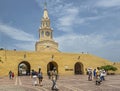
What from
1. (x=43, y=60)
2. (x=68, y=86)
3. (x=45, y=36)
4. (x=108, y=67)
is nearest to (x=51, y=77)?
(x=68, y=86)

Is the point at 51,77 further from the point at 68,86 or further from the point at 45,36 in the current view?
the point at 45,36

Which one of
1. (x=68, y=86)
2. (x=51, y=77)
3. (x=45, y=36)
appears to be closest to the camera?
(x=51, y=77)

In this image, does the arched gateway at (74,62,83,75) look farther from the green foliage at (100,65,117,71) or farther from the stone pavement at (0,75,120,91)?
the stone pavement at (0,75,120,91)

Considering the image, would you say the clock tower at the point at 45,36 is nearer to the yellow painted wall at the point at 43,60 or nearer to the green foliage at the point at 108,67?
the yellow painted wall at the point at 43,60

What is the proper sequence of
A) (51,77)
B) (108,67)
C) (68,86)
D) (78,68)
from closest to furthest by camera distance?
(51,77) < (68,86) < (108,67) < (78,68)

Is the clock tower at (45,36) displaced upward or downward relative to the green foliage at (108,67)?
upward

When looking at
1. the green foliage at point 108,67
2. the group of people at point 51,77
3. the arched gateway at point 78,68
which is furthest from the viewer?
the arched gateway at point 78,68

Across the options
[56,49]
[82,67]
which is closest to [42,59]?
[82,67]

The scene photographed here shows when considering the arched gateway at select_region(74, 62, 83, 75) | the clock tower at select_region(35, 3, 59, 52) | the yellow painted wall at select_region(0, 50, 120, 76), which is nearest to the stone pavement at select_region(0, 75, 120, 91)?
the yellow painted wall at select_region(0, 50, 120, 76)

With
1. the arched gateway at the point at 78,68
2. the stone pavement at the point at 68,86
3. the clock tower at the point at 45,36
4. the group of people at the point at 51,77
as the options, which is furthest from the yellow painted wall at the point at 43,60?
the clock tower at the point at 45,36

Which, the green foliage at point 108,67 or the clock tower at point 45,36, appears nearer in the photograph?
the green foliage at point 108,67

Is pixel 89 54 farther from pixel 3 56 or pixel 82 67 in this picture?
pixel 3 56

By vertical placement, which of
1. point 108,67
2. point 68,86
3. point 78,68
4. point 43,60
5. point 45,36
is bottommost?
point 68,86

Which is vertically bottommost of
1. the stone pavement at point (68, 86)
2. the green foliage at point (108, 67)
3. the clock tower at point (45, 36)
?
the stone pavement at point (68, 86)
